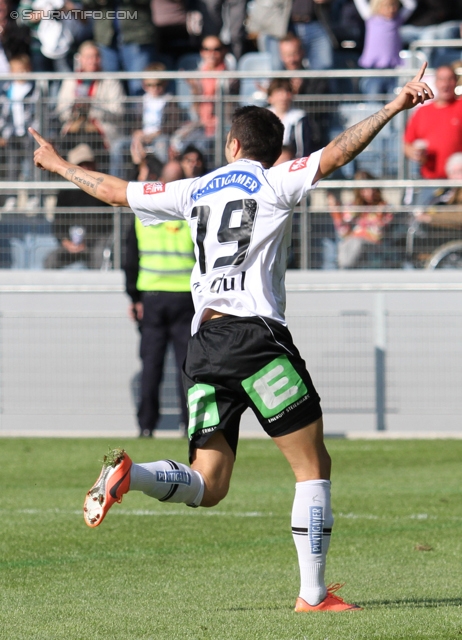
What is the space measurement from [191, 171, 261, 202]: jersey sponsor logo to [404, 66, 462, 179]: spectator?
32.0ft

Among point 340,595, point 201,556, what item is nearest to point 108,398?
point 201,556

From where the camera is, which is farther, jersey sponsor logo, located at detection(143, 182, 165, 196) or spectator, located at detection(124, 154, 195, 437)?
spectator, located at detection(124, 154, 195, 437)

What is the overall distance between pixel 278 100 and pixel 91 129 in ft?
7.91

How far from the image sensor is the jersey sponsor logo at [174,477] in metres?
4.84

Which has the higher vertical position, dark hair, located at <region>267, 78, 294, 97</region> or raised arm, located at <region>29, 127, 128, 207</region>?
dark hair, located at <region>267, 78, 294, 97</region>

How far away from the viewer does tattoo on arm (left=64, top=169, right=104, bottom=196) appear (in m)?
5.38

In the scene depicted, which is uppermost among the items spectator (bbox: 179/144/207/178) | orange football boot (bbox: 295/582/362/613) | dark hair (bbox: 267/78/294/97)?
dark hair (bbox: 267/78/294/97)

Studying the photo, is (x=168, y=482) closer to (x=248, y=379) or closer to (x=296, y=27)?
(x=248, y=379)

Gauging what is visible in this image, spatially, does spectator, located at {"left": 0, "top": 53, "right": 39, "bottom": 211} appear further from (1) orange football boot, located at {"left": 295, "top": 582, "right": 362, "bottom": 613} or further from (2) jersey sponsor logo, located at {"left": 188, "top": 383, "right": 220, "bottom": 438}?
(1) orange football boot, located at {"left": 295, "top": 582, "right": 362, "bottom": 613}

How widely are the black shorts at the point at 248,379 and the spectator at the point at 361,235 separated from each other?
897 cm

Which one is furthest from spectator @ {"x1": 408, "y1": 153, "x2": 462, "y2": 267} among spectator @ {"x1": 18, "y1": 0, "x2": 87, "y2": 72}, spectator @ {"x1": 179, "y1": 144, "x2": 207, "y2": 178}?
spectator @ {"x1": 18, "y1": 0, "x2": 87, "y2": 72}

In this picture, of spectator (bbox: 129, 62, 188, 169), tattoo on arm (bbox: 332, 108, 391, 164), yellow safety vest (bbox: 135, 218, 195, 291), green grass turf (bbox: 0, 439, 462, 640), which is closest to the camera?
green grass turf (bbox: 0, 439, 462, 640)

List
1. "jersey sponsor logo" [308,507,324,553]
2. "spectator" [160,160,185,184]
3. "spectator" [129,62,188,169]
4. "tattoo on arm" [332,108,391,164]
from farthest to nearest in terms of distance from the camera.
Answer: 1. "spectator" [129,62,188,169]
2. "spectator" [160,160,185,184]
3. "jersey sponsor logo" [308,507,324,553]
4. "tattoo on arm" [332,108,391,164]

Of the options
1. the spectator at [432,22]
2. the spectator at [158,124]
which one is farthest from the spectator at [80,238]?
the spectator at [432,22]
